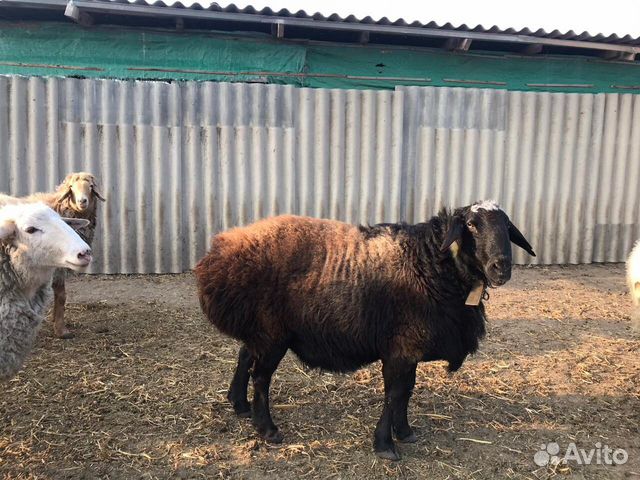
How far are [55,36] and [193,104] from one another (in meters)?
2.27

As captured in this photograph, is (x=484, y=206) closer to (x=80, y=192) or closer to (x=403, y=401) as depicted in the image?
(x=403, y=401)

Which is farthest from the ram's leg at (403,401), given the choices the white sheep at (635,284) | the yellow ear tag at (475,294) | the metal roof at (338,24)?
the metal roof at (338,24)

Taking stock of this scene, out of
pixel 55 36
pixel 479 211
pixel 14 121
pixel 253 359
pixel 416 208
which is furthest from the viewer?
pixel 416 208

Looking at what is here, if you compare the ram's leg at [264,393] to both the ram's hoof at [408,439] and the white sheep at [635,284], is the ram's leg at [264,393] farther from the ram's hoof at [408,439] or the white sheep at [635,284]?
the white sheep at [635,284]

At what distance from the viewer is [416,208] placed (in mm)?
8188

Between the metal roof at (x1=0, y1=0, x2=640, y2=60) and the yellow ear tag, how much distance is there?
541cm

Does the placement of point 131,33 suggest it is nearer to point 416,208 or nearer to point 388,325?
point 416,208

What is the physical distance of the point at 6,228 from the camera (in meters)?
3.12

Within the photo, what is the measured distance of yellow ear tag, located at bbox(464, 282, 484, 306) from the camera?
3369 mm

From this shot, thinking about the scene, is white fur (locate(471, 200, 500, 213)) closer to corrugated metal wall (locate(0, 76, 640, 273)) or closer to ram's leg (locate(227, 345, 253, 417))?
ram's leg (locate(227, 345, 253, 417))

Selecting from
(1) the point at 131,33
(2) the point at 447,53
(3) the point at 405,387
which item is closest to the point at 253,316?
(3) the point at 405,387

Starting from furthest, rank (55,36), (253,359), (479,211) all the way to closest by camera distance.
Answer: (55,36) → (253,359) → (479,211)

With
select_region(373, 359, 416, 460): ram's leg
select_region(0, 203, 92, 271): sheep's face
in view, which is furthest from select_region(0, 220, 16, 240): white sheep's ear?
select_region(373, 359, 416, 460): ram's leg

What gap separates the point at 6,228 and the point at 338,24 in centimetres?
584
